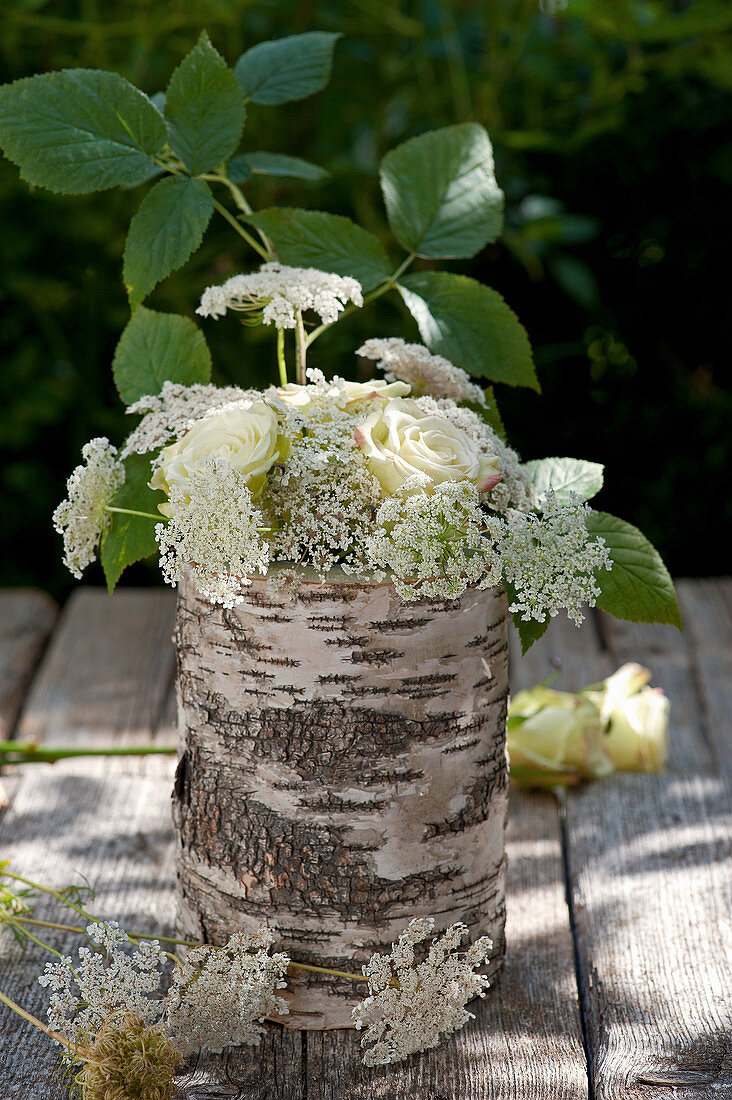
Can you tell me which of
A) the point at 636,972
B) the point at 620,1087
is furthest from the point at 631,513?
the point at 620,1087

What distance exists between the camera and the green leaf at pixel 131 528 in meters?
0.96

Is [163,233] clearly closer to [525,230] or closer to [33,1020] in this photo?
[33,1020]

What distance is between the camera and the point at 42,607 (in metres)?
2.09

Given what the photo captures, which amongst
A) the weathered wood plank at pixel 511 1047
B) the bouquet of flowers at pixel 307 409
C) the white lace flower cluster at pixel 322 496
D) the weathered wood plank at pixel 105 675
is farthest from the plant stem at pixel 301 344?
the weathered wood plank at pixel 105 675

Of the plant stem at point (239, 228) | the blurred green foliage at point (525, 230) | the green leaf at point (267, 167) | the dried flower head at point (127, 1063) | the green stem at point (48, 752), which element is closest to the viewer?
the dried flower head at point (127, 1063)

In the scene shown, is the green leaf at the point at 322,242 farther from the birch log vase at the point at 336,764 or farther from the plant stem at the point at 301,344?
the birch log vase at the point at 336,764

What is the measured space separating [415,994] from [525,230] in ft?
5.55

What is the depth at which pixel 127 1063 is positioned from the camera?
0.80 m

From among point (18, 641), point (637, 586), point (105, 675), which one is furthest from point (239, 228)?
point (18, 641)

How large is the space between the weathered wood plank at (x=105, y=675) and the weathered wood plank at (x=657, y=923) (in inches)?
26.5

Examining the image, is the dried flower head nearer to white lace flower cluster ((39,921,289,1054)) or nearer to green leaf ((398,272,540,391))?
white lace flower cluster ((39,921,289,1054))

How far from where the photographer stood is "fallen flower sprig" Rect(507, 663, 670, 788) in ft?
4.67

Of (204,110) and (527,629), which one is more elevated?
(204,110)

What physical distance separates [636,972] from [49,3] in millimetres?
2186
